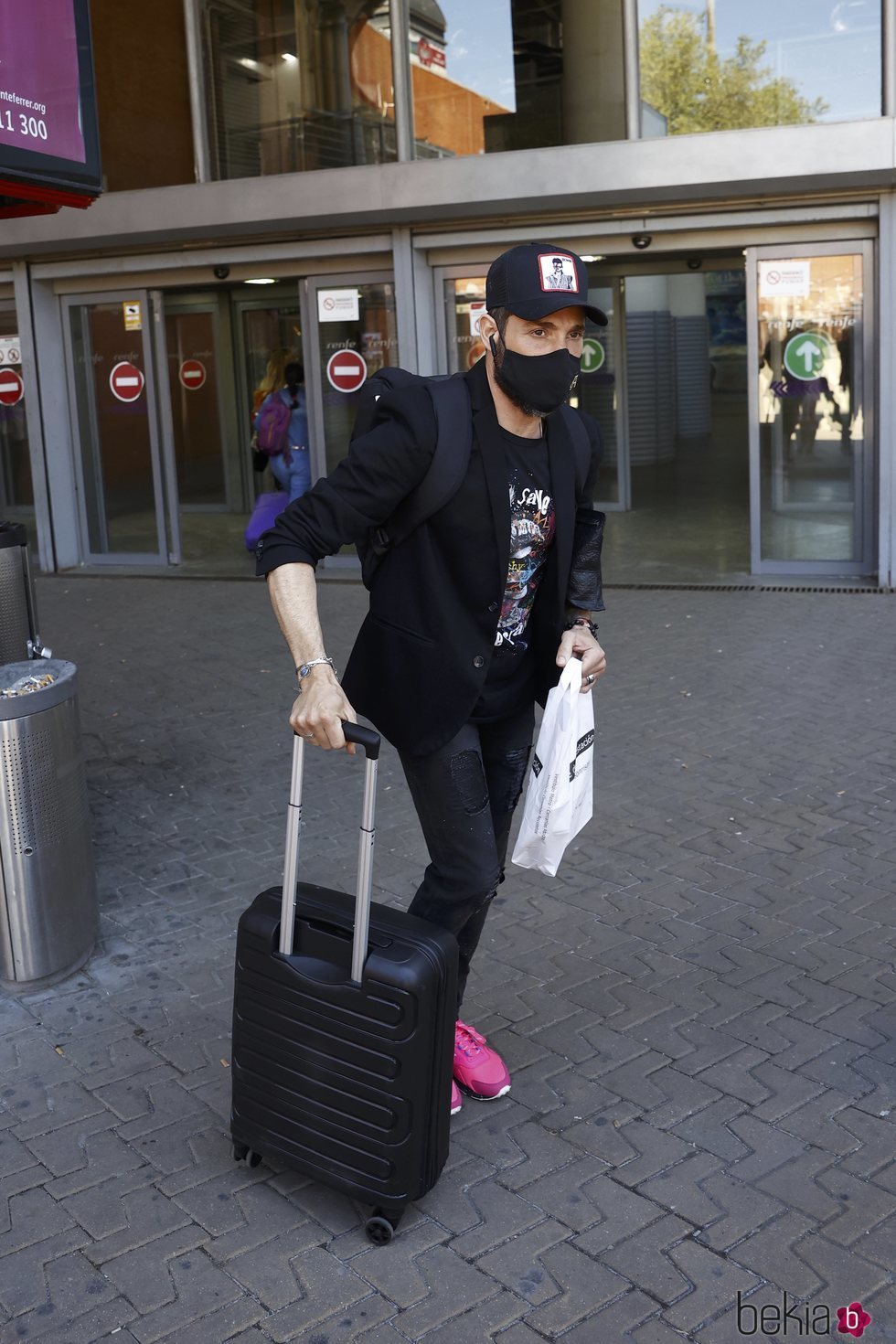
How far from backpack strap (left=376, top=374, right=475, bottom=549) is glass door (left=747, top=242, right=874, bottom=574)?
8.51 meters

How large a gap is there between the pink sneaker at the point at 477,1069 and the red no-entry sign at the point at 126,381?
35.0 feet

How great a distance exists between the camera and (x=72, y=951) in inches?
178

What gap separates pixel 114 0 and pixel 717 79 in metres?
6.02

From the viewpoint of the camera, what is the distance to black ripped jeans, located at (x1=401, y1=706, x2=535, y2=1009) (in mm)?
3295

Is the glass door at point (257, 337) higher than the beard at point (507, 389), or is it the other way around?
the glass door at point (257, 337)

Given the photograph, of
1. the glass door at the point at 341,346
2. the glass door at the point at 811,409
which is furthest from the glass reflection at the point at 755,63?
the glass door at the point at 341,346

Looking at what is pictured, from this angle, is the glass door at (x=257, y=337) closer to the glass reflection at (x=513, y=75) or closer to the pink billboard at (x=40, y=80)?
the glass reflection at (x=513, y=75)

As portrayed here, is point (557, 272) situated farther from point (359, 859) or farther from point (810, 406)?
point (810, 406)

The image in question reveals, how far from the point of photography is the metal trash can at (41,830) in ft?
14.0

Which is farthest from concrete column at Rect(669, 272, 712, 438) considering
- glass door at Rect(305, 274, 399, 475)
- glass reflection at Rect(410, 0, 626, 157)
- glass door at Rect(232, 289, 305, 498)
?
glass door at Rect(305, 274, 399, 475)

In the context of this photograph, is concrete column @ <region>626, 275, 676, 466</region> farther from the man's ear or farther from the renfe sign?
the man's ear

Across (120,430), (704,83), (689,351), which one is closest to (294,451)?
(120,430)

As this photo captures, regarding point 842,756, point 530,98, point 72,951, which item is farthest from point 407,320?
point 72,951

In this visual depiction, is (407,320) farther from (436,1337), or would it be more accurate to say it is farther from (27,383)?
(436,1337)
